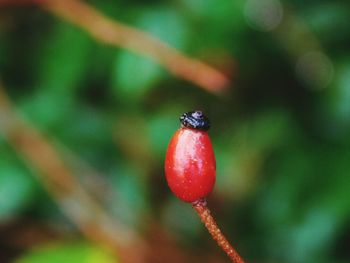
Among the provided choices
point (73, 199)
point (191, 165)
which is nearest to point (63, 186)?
point (73, 199)

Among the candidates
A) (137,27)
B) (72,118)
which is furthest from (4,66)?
(137,27)

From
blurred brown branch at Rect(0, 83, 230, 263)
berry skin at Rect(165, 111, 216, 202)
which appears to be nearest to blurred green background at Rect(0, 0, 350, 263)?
blurred brown branch at Rect(0, 83, 230, 263)

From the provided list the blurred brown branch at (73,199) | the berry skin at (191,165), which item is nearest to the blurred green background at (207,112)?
the blurred brown branch at (73,199)

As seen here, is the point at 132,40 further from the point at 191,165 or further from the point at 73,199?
the point at 191,165

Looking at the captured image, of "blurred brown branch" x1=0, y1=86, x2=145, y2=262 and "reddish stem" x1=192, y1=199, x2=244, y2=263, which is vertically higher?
"blurred brown branch" x1=0, y1=86, x2=145, y2=262

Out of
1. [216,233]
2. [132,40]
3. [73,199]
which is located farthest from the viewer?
[73,199]

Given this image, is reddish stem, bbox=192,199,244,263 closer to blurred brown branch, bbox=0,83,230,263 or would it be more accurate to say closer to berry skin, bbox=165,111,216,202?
berry skin, bbox=165,111,216,202
